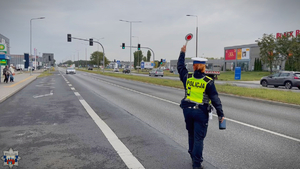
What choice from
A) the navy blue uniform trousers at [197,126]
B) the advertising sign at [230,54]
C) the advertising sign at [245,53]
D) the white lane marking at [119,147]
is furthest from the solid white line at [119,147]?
the advertising sign at [230,54]

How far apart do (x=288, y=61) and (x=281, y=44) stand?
3.20 metres

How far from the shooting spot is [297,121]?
26.1ft

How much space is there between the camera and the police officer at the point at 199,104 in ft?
12.7

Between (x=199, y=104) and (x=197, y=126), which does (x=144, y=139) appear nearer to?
(x=197, y=126)

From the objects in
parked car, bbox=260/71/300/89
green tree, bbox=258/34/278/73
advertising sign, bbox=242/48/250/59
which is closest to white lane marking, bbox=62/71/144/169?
parked car, bbox=260/71/300/89

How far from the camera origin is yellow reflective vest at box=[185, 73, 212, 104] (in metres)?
3.88

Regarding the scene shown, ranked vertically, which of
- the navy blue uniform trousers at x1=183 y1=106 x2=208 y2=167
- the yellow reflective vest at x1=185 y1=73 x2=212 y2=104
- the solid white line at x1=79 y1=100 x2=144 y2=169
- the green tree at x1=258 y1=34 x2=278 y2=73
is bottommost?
the solid white line at x1=79 y1=100 x2=144 y2=169

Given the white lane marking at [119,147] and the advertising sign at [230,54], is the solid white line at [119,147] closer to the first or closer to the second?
the white lane marking at [119,147]

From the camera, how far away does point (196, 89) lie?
12.9 ft

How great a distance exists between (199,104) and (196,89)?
23 centimetres

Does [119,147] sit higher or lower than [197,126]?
lower

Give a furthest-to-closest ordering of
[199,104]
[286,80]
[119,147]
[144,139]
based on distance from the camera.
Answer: [286,80]
[144,139]
[119,147]
[199,104]

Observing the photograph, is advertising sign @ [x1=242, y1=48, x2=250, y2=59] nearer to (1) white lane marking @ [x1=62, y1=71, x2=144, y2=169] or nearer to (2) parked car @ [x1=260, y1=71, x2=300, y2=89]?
(2) parked car @ [x1=260, y1=71, x2=300, y2=89]

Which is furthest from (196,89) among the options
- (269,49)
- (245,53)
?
(245,53)
